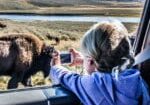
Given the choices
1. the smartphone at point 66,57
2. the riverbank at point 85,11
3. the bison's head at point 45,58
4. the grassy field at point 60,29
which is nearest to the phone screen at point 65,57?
the smartphone at point 66,57

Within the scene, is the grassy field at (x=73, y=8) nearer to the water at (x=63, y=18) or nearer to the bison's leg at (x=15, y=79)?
the water at (x=63, y=18)

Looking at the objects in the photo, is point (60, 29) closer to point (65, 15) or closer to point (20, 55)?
point (65, 15)

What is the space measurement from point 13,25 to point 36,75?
0.44 meters

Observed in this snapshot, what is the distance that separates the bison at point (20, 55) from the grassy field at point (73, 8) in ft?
1.67

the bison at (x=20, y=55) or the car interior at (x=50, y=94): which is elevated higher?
the car interior at (x=50, y=94)

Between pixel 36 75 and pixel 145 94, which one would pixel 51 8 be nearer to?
pixel 36 75

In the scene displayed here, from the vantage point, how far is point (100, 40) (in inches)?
70.4

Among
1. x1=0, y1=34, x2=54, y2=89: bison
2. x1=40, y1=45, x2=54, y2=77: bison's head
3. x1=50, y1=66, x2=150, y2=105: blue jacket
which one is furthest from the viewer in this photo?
x1=0, y1=34, x2=54, y2=89: bison

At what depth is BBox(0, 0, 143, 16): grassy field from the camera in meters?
2.34

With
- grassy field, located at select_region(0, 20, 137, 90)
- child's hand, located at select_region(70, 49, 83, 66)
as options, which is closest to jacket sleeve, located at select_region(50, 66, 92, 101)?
child's hand, located at select_region(70, 49, 83, 66)

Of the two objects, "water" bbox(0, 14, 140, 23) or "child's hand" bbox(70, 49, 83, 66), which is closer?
"child's hand" bbox(70, 49, 83, 66)

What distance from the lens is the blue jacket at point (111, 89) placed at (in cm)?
174

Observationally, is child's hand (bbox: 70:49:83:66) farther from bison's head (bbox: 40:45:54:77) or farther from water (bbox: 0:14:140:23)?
bison's head (bbox: 40:45:54:77)

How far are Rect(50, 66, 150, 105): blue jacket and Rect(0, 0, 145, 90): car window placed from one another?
466 millimetres
